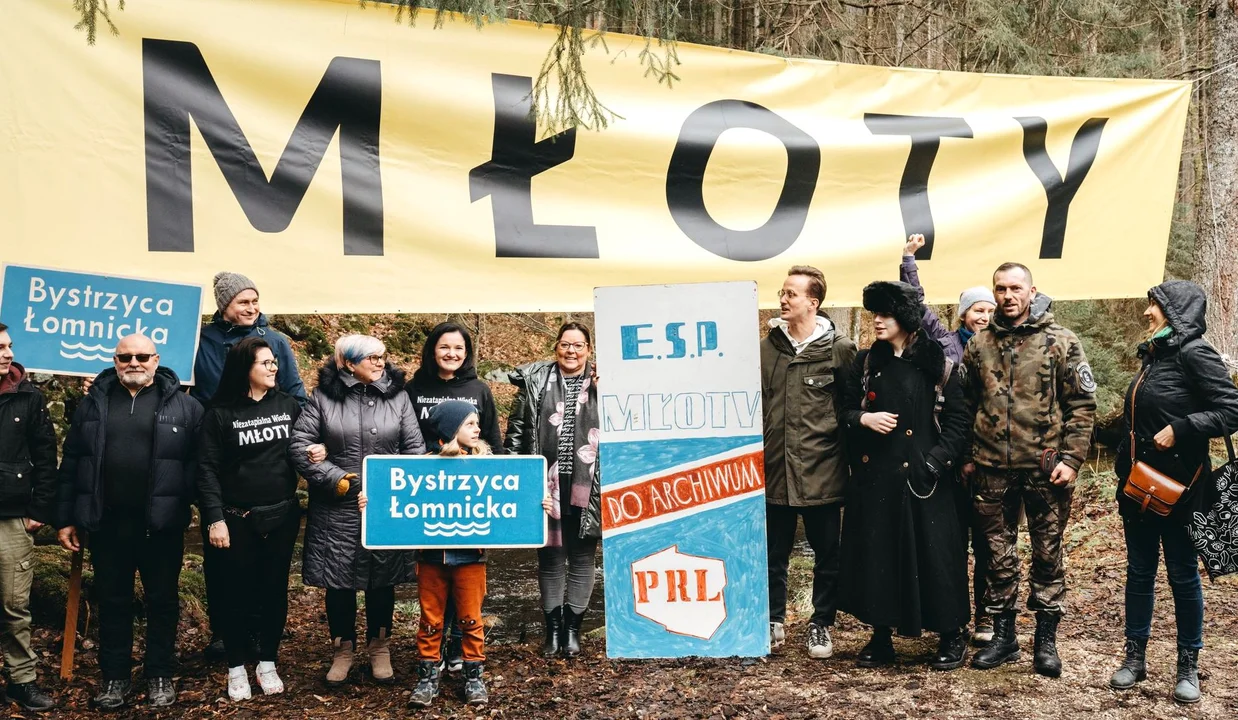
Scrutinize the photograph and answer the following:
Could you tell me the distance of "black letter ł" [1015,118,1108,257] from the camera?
5.95 meters

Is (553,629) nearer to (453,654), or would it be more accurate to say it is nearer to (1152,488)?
(453,654)

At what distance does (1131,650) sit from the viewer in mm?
4703

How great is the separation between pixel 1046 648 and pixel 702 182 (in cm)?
297

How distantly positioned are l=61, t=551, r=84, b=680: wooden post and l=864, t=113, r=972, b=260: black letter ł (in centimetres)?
473

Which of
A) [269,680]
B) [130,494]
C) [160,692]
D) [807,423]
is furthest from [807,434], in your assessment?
[160,692]

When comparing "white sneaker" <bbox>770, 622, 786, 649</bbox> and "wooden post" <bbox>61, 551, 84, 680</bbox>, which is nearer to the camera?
"wooden post" <bbox>61, 551, 84, 680</bbox>

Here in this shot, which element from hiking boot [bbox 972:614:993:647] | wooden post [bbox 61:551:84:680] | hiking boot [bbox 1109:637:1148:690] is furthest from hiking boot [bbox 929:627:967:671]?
wooden post [bbox 61:551:84:680]

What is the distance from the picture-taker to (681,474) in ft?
15.2

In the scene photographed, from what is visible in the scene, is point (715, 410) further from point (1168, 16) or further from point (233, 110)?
point (1168, 16)

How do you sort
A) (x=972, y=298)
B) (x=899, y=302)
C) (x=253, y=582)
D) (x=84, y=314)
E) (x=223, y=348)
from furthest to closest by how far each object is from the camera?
(x=972, y=298), (x=223, y=348), (x=253, y=582), (x=899, y=302), (x=84, y=314)

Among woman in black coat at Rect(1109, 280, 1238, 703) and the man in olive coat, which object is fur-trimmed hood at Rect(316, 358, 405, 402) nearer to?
the man in olive coat

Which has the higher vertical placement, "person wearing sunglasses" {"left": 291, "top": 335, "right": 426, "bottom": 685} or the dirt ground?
"person wearing sunglasses" {"left": 291, "top": 335, "right": 426, "bottom": 685}

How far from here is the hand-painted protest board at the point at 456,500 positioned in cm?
434

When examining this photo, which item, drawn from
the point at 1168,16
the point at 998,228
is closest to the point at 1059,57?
the point at 1168,16
